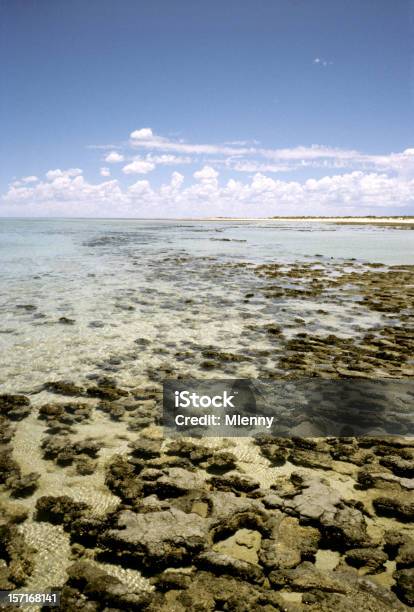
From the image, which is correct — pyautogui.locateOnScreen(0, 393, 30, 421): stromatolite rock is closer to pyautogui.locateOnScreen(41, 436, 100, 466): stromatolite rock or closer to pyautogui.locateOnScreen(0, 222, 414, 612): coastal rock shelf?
pyautogui.locateOnScreen(0, 222, 414, 612): coastal rock shelf

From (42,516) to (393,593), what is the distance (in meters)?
3.89

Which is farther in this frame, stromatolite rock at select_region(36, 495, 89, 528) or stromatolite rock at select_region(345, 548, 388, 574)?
stromatolite rock at select_region(36, 495, 89, 528)

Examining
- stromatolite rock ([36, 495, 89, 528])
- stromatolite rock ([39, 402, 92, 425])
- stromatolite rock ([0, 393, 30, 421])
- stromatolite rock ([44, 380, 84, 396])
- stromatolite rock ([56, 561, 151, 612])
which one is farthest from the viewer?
stromatolite rock ([44, 380, 84, 396])

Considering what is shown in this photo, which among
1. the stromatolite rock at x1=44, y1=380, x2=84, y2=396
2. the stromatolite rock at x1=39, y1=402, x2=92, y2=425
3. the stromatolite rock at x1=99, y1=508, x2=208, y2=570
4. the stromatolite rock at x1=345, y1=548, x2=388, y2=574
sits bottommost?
the stromatolite rock at x1=345, y1=548, x2=388, y2=574

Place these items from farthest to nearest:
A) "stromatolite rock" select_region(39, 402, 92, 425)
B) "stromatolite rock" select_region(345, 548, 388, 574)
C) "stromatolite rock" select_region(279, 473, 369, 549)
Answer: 1. "stromatolite rock" select_region(39, 402, 92, 425)
2. "stromatolite rock" select_region(279, 473, 369, 549)
3. "stromatolite rock" select_region(345, 548, 388, 574)

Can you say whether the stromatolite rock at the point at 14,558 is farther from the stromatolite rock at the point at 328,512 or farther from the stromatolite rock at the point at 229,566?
the stromatolite rock at the point at 328,512

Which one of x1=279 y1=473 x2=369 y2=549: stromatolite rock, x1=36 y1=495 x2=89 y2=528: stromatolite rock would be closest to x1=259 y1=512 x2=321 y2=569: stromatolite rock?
x1=279 y1=473 x2=369 y2=549: stromatolite rock

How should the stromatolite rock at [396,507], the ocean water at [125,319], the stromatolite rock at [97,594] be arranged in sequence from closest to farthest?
the stromatolite rock at [97,594]
the stromatolite rock at [396,507]
the ocean water at [125,319]

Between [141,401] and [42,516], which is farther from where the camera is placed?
[141,401]

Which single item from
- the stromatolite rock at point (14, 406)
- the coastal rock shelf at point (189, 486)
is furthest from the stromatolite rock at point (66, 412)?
the stromatolite rock at point (14, 406)

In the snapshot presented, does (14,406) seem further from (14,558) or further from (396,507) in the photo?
(396,507)

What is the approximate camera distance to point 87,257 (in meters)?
33.8

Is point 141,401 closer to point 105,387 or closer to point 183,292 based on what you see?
point 105,387

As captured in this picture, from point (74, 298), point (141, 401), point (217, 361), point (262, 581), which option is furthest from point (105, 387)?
point (74, 298)
